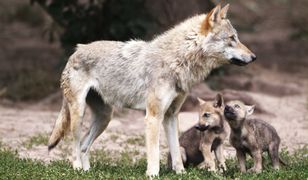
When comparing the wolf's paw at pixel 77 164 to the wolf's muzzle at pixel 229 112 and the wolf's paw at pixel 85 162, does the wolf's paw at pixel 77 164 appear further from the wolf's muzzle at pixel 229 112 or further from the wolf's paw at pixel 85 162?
the wolf's muzzle at pixel 229 112

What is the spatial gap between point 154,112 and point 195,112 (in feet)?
15.8

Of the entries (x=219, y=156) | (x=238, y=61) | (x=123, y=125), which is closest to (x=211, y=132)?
(x=219, y=156)

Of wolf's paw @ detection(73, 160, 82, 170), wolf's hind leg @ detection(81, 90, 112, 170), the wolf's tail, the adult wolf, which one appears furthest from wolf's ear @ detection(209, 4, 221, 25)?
wolf's paw @ detection(73, 160, 82, 170)

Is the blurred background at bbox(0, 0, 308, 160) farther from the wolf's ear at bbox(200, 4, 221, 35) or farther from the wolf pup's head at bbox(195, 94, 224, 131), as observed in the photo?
the wolf's ear at bbox(200, 4, 221, 35)

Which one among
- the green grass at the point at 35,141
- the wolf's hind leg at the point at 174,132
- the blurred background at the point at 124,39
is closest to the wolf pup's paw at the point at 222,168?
the wolf's hind leg at the point at 174,132

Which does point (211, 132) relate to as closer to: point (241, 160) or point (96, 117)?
point (241, 160)

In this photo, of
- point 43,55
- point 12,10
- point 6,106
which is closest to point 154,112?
point 6,106

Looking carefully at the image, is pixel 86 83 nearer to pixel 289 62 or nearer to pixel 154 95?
pixel 154 95

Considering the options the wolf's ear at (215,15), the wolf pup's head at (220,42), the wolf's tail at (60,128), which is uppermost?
the wolf's ear at (215,15)

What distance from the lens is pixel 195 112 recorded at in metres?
13.6

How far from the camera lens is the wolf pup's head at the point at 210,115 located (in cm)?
897

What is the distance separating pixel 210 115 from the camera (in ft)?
29.7

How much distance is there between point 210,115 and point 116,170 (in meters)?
1.35

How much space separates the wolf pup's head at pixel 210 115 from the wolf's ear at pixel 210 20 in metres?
0.84
